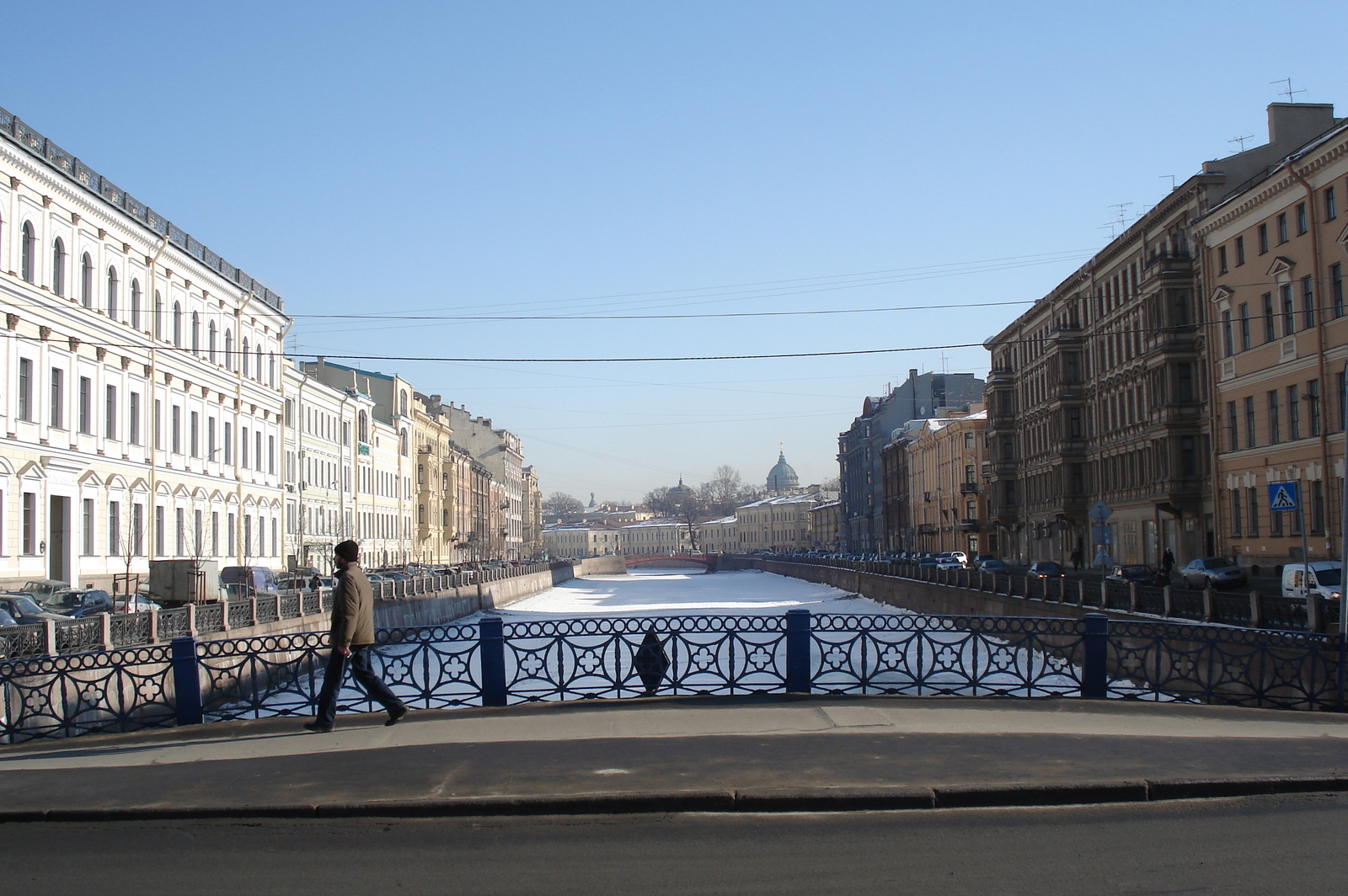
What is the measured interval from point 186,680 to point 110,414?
3086 cm

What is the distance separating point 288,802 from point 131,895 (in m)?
1.94

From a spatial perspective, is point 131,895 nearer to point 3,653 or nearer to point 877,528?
point 3,653

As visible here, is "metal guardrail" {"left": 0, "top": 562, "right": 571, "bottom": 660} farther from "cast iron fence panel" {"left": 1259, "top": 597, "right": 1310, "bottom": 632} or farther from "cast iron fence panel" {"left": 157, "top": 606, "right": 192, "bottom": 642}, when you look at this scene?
→ "cast iron fence panel" {"left": 1259, "top": 597, "right": 1310, "bottom": 632}

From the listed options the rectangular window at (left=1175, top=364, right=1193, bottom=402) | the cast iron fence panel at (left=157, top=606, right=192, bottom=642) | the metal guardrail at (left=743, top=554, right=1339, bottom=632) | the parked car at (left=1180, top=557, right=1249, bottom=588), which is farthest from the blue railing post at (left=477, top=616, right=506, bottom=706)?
the rectangular window at (left=1175, top=364, right=1193, bottom=402)

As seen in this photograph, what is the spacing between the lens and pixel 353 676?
1188 cm

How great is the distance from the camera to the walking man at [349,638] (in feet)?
38.3

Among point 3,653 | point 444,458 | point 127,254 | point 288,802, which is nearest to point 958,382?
point 444,458

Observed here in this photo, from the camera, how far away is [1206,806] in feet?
27.8

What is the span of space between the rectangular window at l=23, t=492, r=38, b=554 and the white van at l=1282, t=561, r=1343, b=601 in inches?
1299

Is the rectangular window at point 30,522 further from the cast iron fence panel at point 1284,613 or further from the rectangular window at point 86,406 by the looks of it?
the cast iron fence panel at point 1284,613

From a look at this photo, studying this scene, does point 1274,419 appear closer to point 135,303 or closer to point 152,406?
point 152,406

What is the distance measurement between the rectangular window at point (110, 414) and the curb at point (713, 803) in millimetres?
34252

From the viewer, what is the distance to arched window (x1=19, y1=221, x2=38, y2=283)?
3419 cm

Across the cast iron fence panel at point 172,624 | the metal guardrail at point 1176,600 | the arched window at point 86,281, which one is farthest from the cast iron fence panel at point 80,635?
the metal guardrail at point 1176,600
